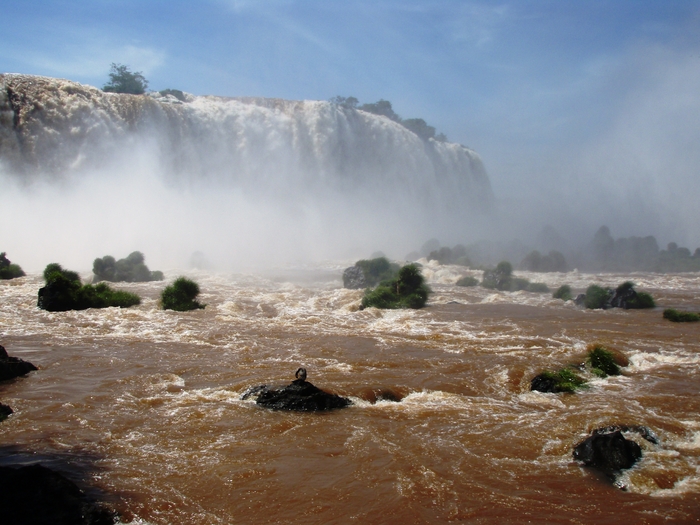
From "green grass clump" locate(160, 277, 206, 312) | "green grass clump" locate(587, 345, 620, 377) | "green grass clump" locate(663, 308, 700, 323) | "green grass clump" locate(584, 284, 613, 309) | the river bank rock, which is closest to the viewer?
the river bank rock

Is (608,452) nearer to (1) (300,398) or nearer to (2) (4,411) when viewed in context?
(1) (300,398)

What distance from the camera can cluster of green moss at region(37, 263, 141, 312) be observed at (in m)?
15.1

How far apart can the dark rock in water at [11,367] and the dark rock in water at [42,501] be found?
17.6 ft

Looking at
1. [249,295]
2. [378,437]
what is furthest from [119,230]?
[378,437]

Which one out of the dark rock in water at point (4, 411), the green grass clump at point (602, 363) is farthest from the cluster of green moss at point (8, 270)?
the green grass clump at point (602, 363)

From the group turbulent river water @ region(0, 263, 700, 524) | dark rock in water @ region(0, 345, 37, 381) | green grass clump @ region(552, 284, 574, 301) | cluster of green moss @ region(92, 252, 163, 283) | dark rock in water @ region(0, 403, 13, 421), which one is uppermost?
cluster of green moss @ region(92, 252, 163, 283)

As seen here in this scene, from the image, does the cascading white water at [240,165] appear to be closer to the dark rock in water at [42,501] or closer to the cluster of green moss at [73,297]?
the cluster of green moss at [73,297]

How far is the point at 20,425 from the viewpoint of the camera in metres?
6.34

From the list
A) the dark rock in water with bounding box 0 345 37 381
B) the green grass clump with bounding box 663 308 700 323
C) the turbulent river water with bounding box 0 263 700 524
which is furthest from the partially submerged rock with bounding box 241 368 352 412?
the green grass clump with bounding box 663 308 700 323

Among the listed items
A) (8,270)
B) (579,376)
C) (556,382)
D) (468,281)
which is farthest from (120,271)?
(579,376)

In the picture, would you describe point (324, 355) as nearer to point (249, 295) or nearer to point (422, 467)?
point (422, 467)

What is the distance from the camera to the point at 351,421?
22.5 feet

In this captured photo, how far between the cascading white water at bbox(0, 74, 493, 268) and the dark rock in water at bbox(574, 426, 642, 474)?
101 ft

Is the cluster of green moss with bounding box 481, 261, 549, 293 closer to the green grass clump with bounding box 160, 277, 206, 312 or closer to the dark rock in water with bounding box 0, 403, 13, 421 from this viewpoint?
the green grass clump with bounding box 160, 277, 206, 312
